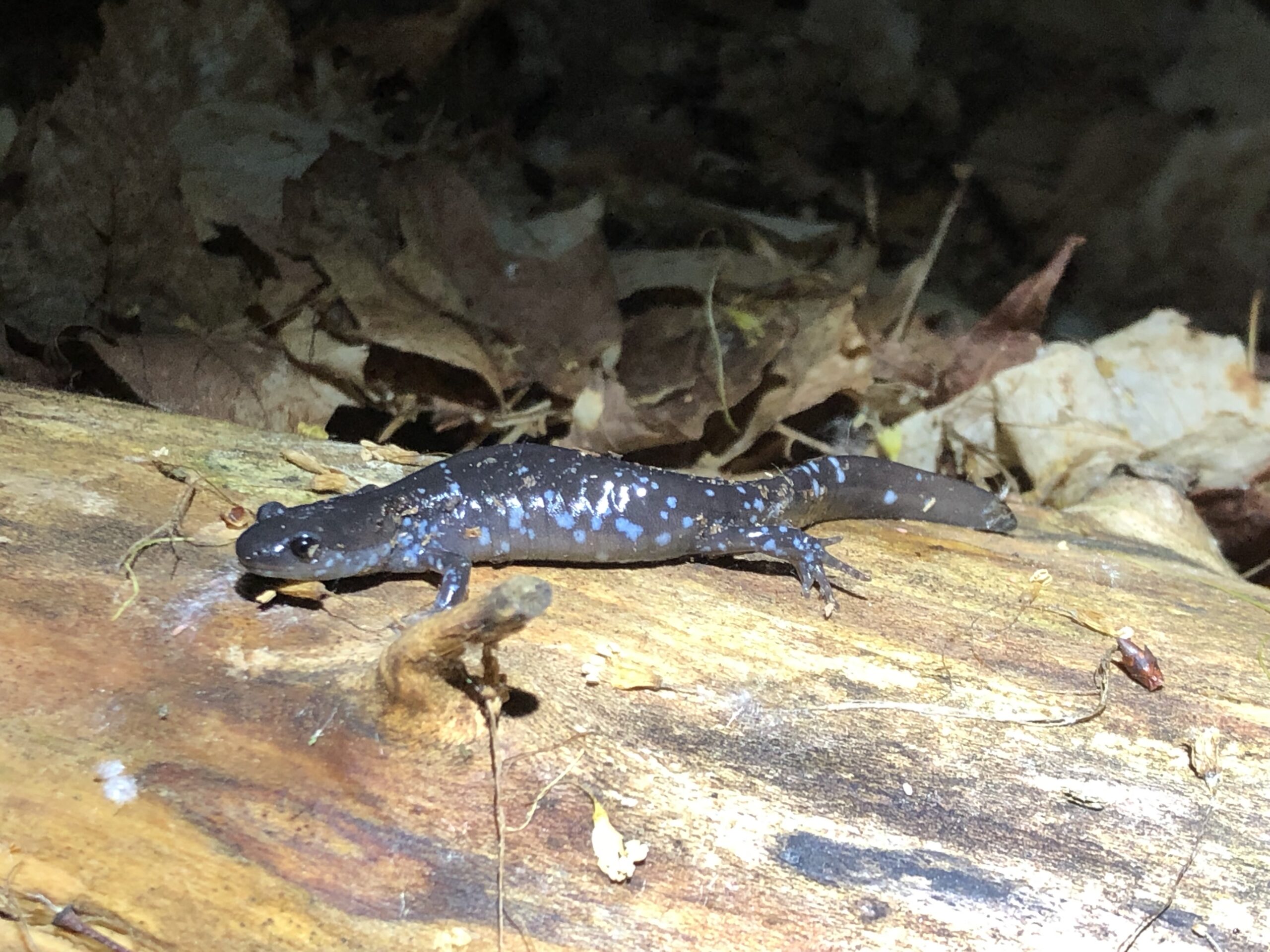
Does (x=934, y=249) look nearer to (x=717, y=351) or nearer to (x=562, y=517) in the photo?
(x=717, y=351)

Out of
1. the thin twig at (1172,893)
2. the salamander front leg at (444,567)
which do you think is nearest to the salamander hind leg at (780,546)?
the salamander front leg at (444,567)

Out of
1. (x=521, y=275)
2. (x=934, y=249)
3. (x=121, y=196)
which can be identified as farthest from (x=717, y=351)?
(x=121, y=196)

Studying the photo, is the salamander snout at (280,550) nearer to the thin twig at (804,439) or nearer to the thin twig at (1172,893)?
the thin twig at (1172,893)

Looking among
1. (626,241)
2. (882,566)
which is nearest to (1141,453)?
(882,566)

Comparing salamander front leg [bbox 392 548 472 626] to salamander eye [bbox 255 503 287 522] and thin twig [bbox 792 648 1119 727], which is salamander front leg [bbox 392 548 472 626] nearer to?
salamander eye [bbox 255 503 287 522]

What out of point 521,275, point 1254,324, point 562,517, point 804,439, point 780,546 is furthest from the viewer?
point 1254,324

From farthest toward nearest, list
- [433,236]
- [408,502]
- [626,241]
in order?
[626,241], [433,236], [408,502]

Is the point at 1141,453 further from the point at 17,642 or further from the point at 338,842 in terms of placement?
the point at 17,642
